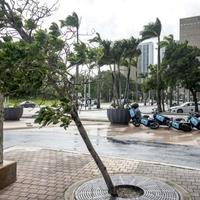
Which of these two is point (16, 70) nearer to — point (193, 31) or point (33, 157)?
point (33, 157)

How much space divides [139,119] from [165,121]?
4.39 feet

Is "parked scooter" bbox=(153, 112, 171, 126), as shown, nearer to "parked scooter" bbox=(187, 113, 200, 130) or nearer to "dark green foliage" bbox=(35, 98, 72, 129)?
"parked scooter" bbox=(187, 113, 200, 130)

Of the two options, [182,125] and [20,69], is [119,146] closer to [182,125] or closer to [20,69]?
[182,125]

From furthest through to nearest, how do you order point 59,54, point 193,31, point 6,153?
1. point 193,31
2. point 6,153
3. point 59,54

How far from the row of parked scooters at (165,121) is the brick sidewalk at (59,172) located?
7.17 metres

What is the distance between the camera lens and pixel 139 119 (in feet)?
52.4

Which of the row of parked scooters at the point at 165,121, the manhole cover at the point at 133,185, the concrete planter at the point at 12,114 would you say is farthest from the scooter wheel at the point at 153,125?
the manhole cover at the point at 133,185

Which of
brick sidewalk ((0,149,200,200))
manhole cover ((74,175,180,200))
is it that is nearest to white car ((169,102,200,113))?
brick sidewalk ((0,149,200,200))

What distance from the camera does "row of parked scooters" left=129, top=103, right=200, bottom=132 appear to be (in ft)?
46.2

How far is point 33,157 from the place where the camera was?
25.7 feet

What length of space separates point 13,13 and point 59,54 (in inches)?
34.6

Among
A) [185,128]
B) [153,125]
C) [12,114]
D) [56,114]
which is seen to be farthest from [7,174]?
[12,114]

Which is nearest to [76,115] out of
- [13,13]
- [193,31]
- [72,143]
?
[13,13]

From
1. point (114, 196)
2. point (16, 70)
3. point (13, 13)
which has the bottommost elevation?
point (114, 196)
